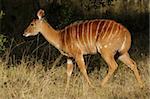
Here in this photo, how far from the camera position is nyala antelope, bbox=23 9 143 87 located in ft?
26.5

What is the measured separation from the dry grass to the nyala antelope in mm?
194

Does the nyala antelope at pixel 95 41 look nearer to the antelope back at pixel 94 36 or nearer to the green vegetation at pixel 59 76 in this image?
the antelope back at pixel 94 36

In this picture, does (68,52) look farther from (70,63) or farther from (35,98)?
(35,98)

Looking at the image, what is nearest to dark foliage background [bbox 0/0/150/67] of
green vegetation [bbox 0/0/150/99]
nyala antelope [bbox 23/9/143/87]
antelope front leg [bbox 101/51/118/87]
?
green vegetation [bbox 0/0/150/99]

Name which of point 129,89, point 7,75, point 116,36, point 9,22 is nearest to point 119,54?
point 116,36

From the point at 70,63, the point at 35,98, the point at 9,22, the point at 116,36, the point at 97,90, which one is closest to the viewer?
the point at 35,98

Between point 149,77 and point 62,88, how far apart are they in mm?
1481

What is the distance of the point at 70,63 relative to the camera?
8.63 metres

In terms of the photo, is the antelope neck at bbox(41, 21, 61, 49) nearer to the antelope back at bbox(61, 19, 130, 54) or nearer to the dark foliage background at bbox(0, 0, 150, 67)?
the antelope back at bbox(61, 19, 130, 54)

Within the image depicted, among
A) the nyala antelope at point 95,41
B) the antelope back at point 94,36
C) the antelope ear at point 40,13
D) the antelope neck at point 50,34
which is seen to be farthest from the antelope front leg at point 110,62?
the antelope ear at point 40,13

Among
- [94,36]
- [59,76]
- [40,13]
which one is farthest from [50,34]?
[94,36]

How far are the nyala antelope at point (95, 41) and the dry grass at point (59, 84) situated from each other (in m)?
0.19

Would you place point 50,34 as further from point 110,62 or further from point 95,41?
point 110,62

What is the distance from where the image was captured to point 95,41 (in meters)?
8.17
